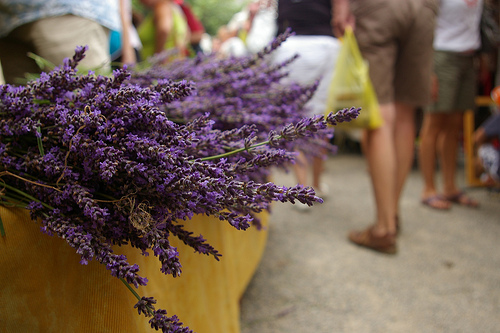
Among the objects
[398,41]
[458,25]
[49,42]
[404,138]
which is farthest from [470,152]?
[49,42]

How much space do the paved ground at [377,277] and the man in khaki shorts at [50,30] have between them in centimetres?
149

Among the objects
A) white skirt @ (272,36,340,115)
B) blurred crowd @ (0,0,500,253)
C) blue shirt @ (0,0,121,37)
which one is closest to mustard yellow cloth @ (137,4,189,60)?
blurred crowd @ (0,0,500,253)

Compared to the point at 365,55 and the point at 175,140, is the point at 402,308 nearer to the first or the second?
the point at 365,55

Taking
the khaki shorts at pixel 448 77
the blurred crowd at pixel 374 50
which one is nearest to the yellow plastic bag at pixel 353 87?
the blurred crowd at pixel 374 50

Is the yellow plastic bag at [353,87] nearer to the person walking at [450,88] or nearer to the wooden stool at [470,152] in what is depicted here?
the person walking at [450,88]

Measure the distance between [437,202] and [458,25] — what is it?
1585mm

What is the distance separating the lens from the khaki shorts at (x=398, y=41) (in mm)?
2600

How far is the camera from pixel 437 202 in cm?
366

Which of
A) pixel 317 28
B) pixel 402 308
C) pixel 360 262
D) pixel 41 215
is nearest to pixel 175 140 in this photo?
pixel 41 215

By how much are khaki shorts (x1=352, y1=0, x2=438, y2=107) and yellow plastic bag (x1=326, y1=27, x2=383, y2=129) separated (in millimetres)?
255

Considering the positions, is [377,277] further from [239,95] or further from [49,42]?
[49,42]

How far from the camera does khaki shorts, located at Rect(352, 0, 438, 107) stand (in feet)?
8.53

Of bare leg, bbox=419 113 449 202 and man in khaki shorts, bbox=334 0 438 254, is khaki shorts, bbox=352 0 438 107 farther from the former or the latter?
bare leg, bbox=419 113 449 202

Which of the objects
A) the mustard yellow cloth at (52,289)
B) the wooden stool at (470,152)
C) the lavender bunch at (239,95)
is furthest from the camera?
the wooden stool at (470,152)
